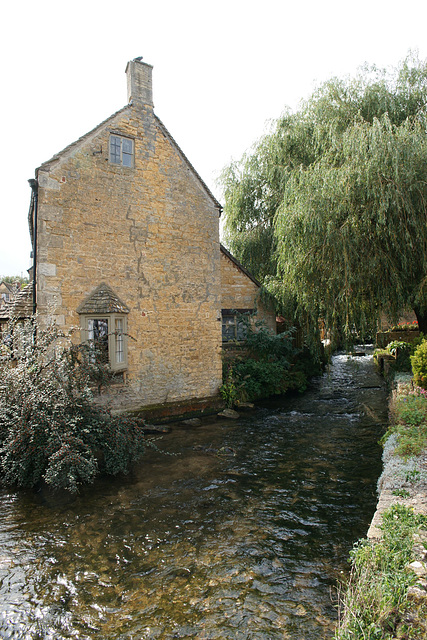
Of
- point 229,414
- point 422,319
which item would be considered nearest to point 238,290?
point 229,414

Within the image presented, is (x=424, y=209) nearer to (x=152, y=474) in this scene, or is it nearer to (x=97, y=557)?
(x=152, y=474)

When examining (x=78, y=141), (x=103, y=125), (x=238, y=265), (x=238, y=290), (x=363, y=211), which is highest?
(x=103, y=125)

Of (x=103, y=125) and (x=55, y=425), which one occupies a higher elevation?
(x=103, y=125)

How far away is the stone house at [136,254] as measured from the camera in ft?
33.7

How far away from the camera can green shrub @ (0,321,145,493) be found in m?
7.04

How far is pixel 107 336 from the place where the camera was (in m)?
10.5

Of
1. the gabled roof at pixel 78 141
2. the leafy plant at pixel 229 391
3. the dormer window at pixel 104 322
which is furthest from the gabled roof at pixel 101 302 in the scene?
the leafy plant at pixel 229 391

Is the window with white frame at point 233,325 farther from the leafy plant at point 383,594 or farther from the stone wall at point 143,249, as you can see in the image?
the leafy plant at point 383,594

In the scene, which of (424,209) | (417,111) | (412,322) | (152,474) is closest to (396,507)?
(152,474)

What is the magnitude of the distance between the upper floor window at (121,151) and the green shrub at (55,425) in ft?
17.5

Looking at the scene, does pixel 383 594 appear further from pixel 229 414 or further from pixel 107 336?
pixel 229 414

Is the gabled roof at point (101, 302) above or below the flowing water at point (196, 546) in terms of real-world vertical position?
above

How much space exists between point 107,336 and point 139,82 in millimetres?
7284

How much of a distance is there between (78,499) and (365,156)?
11.0 metres
